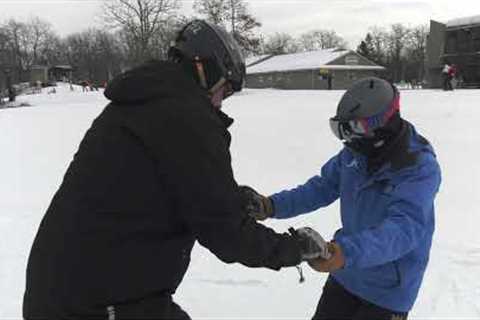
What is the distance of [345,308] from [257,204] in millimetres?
655

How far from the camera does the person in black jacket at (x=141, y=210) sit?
6.10 ft

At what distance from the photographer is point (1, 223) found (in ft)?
25.3

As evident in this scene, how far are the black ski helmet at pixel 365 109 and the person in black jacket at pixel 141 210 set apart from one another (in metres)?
0.79

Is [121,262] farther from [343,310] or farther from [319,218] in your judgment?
[319,218]

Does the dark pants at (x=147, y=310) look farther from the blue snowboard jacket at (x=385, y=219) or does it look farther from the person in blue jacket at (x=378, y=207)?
the blue snowboard jacket at (x=385, y=219)

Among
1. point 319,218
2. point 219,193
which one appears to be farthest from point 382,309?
point 319,218

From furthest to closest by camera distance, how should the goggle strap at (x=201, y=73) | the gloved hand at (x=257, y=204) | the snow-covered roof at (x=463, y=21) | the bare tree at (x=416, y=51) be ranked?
the bare tree at (x=416, y=51), the snow-covered roof at (x=463, y=21), the gloved hand at (x=257, y=204), the goggle strap at (x=201, y=73)

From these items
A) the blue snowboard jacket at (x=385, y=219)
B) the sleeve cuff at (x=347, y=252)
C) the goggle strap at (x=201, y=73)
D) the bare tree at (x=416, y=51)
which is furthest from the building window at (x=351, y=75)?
the goggle strap at (x=201, y=73)

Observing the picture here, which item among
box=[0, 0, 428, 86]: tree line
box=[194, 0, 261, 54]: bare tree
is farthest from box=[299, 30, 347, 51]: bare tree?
box=[194, 0, 261, 54]: bare tree

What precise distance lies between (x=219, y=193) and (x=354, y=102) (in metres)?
1.00

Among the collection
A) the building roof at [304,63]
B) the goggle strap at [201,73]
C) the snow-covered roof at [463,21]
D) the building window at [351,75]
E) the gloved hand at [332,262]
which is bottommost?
the building window at [351,75]

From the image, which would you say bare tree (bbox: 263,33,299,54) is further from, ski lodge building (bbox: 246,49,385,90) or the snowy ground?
the snowy ground

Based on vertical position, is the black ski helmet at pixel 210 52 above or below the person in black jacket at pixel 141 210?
above

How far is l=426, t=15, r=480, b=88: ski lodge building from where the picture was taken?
45.3 meters
